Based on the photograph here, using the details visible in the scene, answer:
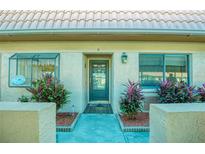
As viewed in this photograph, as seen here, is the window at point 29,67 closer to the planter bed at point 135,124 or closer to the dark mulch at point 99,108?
the dark mulch at point 99,108

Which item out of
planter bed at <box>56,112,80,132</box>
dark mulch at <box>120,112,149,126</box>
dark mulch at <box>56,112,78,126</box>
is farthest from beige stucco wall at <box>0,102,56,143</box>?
dark mulch at <box>120,112,149,126</box>

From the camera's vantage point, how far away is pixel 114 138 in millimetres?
6121

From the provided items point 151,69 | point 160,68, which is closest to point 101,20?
point 151,69

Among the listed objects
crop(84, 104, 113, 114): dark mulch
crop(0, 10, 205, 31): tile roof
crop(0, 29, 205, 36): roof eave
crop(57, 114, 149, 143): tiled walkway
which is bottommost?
crop(57, 114, 149, 143): tiled walkway

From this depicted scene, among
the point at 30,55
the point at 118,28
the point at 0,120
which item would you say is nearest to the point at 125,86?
the point at 118,28

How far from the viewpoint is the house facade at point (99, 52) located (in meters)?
9.16

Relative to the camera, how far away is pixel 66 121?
762 cm

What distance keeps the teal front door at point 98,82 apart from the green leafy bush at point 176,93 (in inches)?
148

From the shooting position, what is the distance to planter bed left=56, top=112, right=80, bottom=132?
267 inches

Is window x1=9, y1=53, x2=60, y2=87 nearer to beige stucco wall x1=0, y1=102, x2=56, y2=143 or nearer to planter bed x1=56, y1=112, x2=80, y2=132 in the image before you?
planter bed x1=56, y1=112, x2=80, y2=132

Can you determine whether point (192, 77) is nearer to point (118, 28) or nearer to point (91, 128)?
point (118, 28)

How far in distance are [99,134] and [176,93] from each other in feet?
12.4

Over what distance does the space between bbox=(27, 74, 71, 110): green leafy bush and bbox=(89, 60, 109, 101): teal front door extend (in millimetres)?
3663

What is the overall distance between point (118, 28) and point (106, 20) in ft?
3.34
